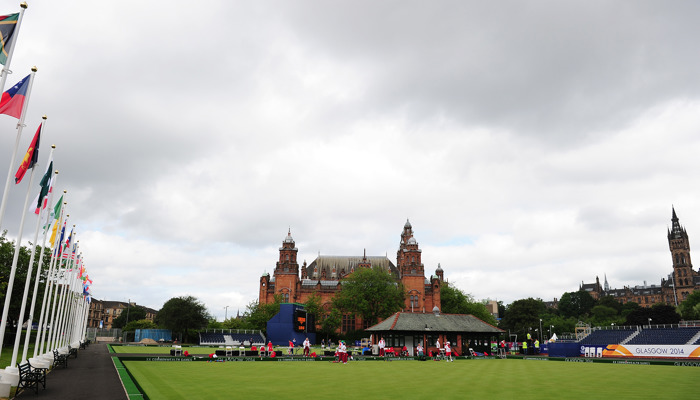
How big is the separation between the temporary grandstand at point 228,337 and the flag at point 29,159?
5937cm

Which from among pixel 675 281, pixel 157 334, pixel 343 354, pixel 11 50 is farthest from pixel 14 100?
pixel 675 281

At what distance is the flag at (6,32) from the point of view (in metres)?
13.0

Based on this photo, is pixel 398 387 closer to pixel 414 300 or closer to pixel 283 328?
pixel 283 328

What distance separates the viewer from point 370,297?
79.6 meters

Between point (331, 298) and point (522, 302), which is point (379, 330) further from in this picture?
point (522, 302)

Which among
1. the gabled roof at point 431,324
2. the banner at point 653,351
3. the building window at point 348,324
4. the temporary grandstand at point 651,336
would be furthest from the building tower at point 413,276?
the banner at point 653,351

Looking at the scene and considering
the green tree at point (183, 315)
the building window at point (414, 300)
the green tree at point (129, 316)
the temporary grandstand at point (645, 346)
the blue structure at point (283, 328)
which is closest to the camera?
the temporary grandstand at point (645, 346)

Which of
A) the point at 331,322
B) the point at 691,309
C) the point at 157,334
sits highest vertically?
the point at 691,309

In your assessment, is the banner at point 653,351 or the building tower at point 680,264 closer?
the banner at point 653,351

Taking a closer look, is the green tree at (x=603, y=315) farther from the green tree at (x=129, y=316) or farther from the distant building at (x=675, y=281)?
the green tree at (x=129, y=316)

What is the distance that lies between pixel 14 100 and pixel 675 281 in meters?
195

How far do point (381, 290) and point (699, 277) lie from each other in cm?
14141

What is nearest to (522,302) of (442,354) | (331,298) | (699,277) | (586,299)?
(586,299)

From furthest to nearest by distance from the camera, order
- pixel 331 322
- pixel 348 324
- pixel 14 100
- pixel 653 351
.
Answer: pixel 348 324 < pixel 331 322 < pixel 653 351 < pixel 14 100
